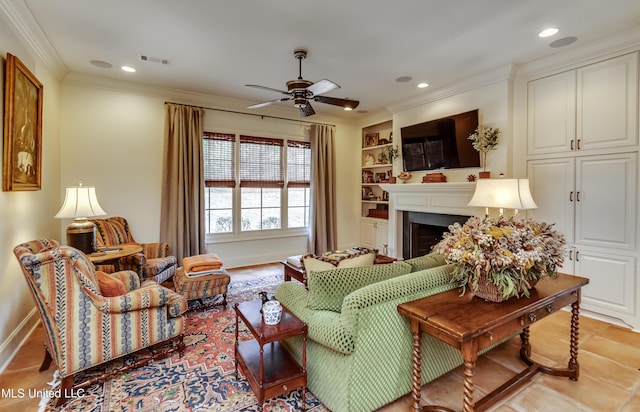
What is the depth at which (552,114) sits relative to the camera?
3551 mm

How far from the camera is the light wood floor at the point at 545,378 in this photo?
1.95 m

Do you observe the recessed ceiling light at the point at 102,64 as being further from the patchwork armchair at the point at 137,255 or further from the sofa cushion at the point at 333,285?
the sofa cushion at the point at 333,285

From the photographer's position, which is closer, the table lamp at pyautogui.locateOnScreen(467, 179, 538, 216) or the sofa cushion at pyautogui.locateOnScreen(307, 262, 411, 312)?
the sofa cushion at pyautogui.locateOnScreen(307, 262, 411, 312)

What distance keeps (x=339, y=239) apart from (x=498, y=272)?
4840 millimetres

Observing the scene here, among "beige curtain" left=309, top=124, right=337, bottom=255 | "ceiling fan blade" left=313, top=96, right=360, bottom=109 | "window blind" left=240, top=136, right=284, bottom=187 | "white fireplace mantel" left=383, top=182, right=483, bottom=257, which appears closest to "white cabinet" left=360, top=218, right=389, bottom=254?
"white fireplace mantel" left=383, top=182, right=483, bottom=257

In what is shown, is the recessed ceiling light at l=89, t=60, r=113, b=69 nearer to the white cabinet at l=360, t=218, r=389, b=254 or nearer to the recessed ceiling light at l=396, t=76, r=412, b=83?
the recessed ceiling light at l=396, t=76, r=412, b=83

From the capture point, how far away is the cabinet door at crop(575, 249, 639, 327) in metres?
3.04

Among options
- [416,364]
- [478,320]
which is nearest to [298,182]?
[416,364]

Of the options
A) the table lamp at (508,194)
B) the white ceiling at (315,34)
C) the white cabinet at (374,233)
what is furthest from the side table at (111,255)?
the white cabinet at (374,233)

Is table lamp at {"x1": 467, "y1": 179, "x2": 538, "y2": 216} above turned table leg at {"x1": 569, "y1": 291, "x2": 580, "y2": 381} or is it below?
above

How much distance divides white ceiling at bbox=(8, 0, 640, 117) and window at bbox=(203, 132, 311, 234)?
53.1 inches

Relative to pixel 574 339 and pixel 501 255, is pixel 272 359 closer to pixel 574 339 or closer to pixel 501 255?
pixel 501 255

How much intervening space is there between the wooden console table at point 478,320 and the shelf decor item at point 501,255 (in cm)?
9

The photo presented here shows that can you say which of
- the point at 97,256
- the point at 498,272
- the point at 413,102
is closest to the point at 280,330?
the point at 498,272
